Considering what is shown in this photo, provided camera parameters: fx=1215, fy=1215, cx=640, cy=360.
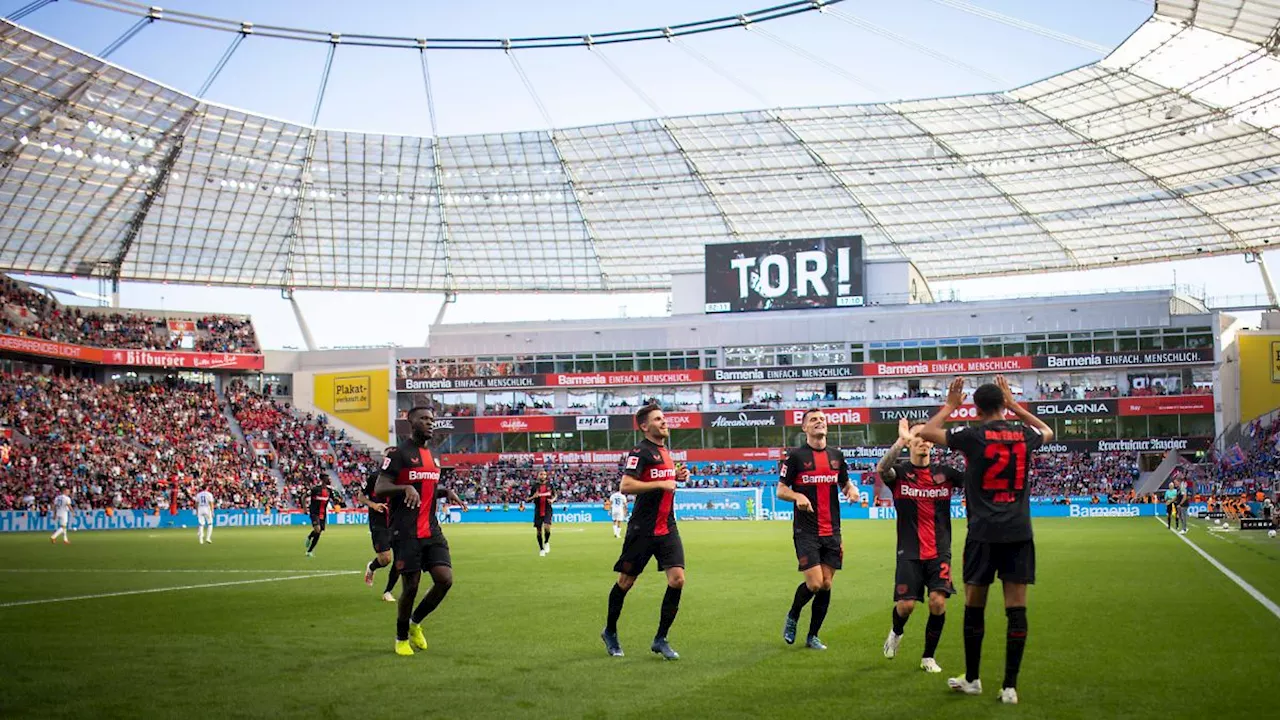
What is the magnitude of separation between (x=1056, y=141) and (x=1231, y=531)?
35693 mm

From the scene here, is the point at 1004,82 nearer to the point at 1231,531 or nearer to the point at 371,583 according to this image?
the point at 1231,531

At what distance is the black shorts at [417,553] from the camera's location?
1282cm

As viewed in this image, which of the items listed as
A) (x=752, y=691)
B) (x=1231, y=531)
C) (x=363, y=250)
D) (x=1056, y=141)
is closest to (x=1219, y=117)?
(x=1056, y=141)

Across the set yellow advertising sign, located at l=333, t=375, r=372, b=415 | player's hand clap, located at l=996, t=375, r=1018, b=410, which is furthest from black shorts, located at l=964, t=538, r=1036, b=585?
yellow advertising sign, located at l=333, t=375, r=372, b=415

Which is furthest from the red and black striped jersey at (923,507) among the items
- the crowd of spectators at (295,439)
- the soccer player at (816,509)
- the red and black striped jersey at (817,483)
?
the crowd of spectators at (295,439)

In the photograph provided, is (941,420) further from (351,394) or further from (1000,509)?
(351,394)

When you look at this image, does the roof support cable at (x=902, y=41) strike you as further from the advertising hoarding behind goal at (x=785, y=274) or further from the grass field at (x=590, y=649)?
the grass field at (x=590, y=649)

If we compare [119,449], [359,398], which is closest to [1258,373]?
[359,398]

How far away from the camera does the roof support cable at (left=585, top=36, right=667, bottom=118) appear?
70125mm

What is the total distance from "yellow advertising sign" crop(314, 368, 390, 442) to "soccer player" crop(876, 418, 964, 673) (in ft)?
252

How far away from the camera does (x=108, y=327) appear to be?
3152 inches

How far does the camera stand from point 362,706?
31.4ft

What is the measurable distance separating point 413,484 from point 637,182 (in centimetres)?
6957

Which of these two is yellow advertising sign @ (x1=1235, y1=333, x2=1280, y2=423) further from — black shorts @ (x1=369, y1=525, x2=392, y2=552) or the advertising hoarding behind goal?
black shorts @ (x1=369, y1=525, x2=392, y2=552)
